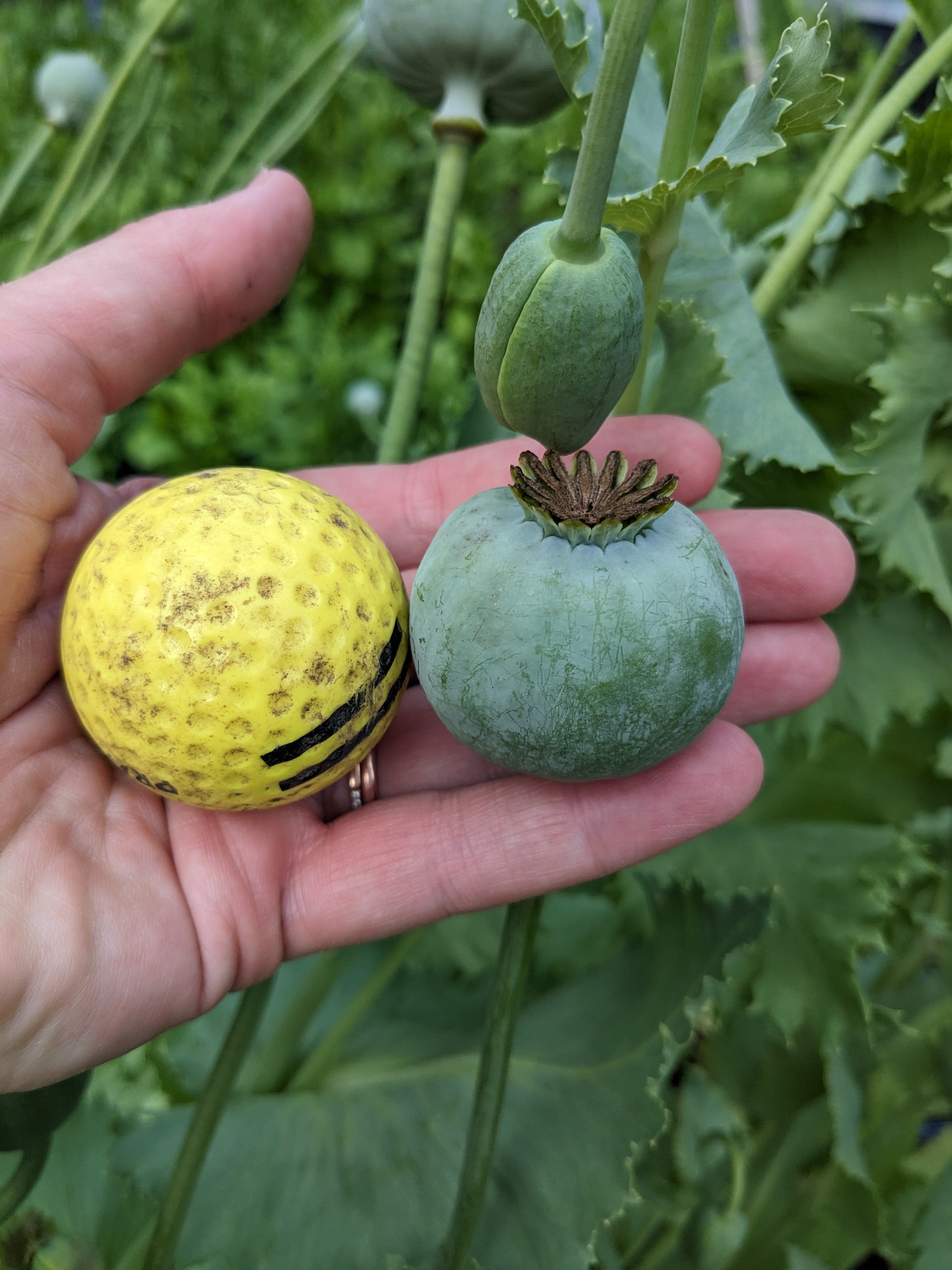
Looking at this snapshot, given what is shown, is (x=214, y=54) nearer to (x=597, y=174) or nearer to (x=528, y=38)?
(x=528, y=38)

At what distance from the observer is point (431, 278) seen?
3.65 ft

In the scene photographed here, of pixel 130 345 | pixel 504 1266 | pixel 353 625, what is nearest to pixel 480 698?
pixel 353 625

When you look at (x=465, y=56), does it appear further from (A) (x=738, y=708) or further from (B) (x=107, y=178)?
(A) (x=738, y=708)

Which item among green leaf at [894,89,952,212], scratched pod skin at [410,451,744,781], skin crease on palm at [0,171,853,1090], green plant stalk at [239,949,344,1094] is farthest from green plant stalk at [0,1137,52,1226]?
green leaf at [894,89,952,212]

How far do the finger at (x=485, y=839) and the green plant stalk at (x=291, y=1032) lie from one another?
0.18m

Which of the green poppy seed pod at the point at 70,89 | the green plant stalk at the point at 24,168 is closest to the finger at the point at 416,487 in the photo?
the green plant stalk at the point at 24,168

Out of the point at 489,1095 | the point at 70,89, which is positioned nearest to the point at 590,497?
the point at 489,1095

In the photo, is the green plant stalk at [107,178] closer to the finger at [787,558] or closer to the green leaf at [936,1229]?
the finger at [787,558]

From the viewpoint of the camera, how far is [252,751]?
2.76 ft

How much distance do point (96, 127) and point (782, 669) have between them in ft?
3.84

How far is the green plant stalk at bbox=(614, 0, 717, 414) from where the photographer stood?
27.0 inches

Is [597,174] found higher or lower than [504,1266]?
higher

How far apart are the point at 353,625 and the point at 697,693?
305 mm

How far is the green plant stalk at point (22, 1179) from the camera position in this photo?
3.03ft
